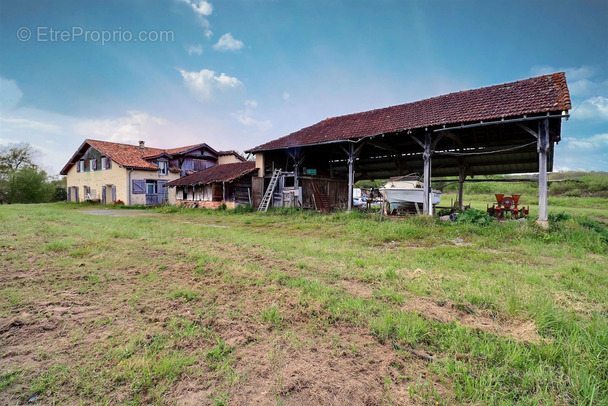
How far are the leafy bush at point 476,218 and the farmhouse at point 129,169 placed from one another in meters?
23.1

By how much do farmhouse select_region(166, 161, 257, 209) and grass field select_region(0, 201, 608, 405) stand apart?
13.1 metres

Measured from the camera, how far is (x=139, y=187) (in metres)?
24.4

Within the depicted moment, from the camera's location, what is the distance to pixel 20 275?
Answer: 428 cm

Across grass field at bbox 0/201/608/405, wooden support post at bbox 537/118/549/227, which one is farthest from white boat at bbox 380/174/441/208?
grass field at bbox 0/201/608/405

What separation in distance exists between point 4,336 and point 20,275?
2.28 meters

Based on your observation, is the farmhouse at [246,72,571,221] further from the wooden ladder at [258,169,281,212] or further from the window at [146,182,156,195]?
the window at [146,182,156,195]

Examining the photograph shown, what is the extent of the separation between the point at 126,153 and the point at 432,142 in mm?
26989

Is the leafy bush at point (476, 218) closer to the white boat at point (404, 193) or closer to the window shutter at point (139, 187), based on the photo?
the white boat at point (404, 193)

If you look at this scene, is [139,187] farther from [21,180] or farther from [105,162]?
[21,180]

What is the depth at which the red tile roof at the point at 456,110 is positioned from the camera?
9182 millimetres

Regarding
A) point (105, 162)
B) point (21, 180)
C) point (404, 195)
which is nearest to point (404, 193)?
point (404, 195)

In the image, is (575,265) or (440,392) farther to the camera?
(575,265)

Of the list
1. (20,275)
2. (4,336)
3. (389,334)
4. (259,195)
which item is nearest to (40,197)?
(259,195)

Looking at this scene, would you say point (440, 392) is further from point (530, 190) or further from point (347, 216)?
point (530, 190)
